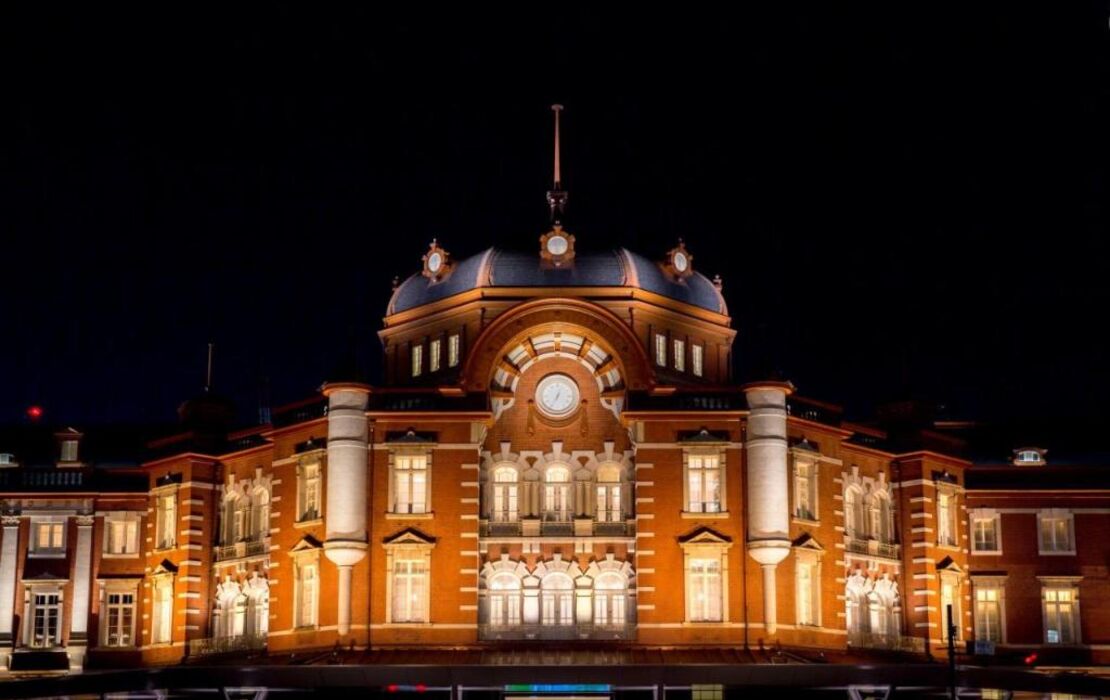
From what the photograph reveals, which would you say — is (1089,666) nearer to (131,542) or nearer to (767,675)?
(767,675)

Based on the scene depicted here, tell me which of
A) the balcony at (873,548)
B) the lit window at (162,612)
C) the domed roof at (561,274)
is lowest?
the lit window at (162,612)

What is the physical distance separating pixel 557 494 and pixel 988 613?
19341mm

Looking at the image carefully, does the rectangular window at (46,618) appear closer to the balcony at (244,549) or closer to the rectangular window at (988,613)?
the balcony at (244,549)

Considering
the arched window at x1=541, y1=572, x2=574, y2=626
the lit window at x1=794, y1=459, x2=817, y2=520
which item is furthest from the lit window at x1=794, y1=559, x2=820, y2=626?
the arched window at x1=541, y1=572, x2=574, y2=626

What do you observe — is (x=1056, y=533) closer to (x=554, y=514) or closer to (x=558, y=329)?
(x=554, y=514)

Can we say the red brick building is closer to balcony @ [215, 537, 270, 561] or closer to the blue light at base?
balcony @ [215, 537, 270, 561]

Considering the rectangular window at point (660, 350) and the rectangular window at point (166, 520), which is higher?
the rectangular window at point (660, 350)

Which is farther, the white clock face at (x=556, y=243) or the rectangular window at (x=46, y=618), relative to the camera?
the rectangular window at (x=46, y=618)

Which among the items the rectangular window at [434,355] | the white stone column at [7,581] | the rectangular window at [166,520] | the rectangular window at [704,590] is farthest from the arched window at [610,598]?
the white stone column at [7,581]

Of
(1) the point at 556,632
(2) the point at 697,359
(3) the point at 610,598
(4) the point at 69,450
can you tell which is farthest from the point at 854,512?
(4) the point at 69,450

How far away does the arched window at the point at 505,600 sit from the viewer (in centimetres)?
5634

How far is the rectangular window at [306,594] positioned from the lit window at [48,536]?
14.6 m

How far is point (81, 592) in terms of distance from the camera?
6769 cm

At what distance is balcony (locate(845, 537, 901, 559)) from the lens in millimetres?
61503
